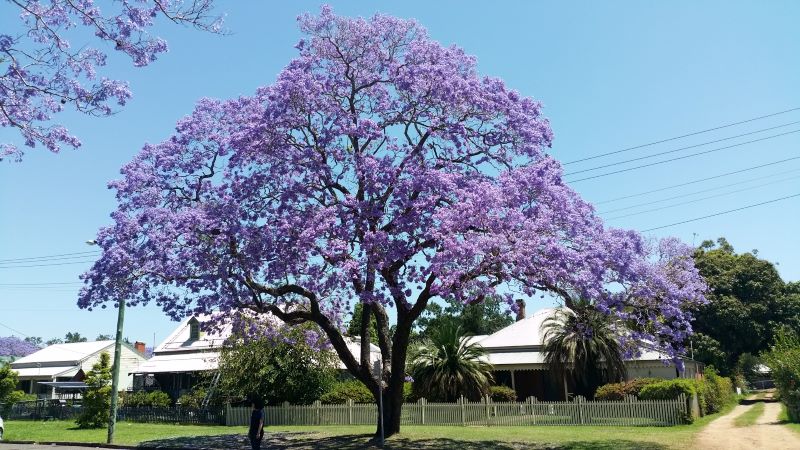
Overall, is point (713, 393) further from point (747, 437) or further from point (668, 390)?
point (747, 437)

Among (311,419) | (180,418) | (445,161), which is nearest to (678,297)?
(445,161)

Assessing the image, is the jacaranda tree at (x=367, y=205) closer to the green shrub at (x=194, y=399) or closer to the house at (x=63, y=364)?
the green shrub at (x=194, y=399)

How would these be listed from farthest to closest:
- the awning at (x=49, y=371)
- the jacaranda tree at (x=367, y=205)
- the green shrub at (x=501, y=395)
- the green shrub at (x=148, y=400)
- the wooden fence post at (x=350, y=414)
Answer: the awning at (x=49, y=371)
the green shrub at (x=148, y=400)
the green shrub at (x=501, y=395)
the wooden fence post at (x=350, y=414)
the jacaranda tree at (x=367, y=205)

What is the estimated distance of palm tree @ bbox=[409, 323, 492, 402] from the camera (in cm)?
3125

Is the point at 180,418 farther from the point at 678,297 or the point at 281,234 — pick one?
the point at 678,297

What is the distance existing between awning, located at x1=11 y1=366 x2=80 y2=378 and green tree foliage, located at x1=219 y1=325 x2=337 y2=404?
32830 mm

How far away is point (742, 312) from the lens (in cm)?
4991

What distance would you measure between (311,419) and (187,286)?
506 inches

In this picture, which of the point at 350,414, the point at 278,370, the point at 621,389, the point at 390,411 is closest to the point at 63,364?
the point at 278,370

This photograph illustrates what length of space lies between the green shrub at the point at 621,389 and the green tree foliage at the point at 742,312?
24.0m

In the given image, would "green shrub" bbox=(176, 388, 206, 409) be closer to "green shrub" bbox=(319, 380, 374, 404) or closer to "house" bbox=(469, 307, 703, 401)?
"green shrub" bbox=(319, 380, 374, 404)

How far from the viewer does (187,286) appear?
782 inches

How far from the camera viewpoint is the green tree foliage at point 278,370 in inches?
1240

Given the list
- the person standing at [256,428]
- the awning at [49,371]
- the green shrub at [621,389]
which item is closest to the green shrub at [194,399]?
the person standing at [256,428]
